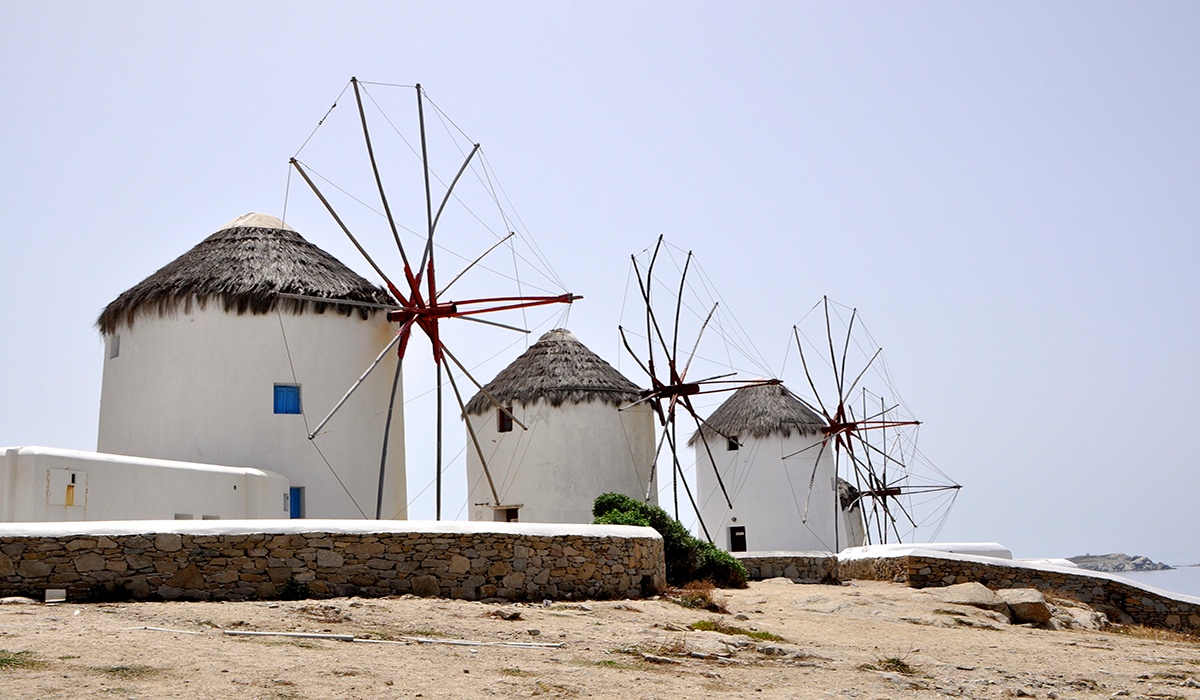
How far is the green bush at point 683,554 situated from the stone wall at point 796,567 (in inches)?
131

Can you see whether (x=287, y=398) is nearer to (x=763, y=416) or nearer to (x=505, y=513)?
(x=505, y=513)

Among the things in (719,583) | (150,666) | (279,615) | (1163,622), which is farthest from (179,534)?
(1163,622)

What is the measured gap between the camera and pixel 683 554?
1833 centimetres

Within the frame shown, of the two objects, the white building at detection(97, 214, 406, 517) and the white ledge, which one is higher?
the white building at detection(97, 214, 406, 517)

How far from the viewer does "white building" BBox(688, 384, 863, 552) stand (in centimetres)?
3158

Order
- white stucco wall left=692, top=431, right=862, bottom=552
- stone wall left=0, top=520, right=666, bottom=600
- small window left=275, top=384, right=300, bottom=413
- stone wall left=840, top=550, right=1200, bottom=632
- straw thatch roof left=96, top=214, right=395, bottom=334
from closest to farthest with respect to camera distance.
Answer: stone wall left=0, top=520, right=666, bottom=600, stone wall left=840, top=550, right=1200, bottom=632, straw thatch roof left=96, top=214, right=395, bottom=334, small window left=275, top=384, right=300, bottom=413, white stucco wall left=692, top=431, right=862, bottom=552

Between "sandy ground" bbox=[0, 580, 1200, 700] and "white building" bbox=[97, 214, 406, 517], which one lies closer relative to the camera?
"sandy ground" bbox=[0, 580, 1200, 700]

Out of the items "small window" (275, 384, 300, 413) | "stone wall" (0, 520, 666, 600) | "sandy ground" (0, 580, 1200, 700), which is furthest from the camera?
"small window" (275, 384, 300, 413)

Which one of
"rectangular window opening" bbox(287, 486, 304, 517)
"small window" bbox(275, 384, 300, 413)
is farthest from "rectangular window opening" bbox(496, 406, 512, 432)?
"rectangular window opening" bbox(287, 486, 304, 517)

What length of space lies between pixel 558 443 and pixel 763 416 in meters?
7.86

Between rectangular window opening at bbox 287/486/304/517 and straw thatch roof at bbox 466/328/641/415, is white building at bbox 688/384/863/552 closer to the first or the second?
straw thatch roof at bbox 466/328/641/415

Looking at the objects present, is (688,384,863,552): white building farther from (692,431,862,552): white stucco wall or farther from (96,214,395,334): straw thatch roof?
(96,214,395,334): straw thatch roof

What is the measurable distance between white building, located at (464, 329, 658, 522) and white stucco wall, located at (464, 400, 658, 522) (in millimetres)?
24

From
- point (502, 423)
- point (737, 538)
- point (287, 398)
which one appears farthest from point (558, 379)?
point (287, 398)
